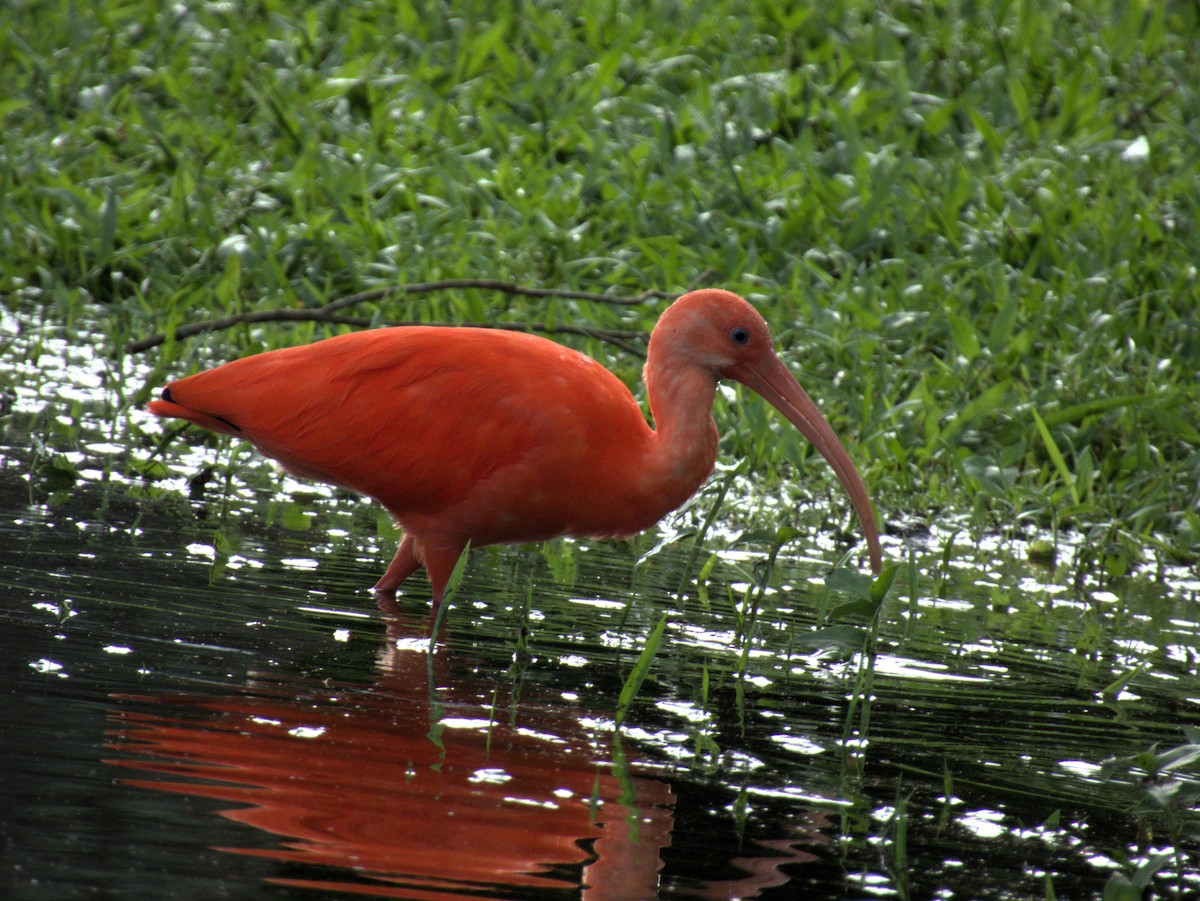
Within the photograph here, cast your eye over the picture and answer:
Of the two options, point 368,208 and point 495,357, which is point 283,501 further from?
point 368,208

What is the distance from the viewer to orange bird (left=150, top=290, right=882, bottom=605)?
457cm

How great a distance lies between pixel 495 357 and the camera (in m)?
4.74

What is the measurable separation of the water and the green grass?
3.79ft

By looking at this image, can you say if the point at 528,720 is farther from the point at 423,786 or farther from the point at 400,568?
the point at 400,568

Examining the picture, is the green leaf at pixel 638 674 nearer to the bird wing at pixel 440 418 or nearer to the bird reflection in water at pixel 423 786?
the bird reflection in water at pixel 423 786

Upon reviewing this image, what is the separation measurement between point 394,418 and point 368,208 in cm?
365

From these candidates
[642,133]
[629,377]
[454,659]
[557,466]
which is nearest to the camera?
[454,659]

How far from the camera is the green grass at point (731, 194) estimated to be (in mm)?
6664

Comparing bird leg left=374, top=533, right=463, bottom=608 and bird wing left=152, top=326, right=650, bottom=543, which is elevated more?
bird wing left=152, top=326, right=650, bottom=543

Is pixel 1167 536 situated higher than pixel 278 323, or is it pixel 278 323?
pixel 278 323

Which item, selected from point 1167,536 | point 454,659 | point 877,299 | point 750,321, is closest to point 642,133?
point 877,299

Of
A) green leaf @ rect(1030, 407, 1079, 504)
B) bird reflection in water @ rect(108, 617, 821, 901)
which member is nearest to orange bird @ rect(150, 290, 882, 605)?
bird reflection in water @ rect(108, 617, 821, 901)

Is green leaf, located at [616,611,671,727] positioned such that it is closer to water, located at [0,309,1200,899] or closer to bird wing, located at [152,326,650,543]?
water, located at [0,309,1200,899]

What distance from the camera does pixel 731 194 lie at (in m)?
8.52
